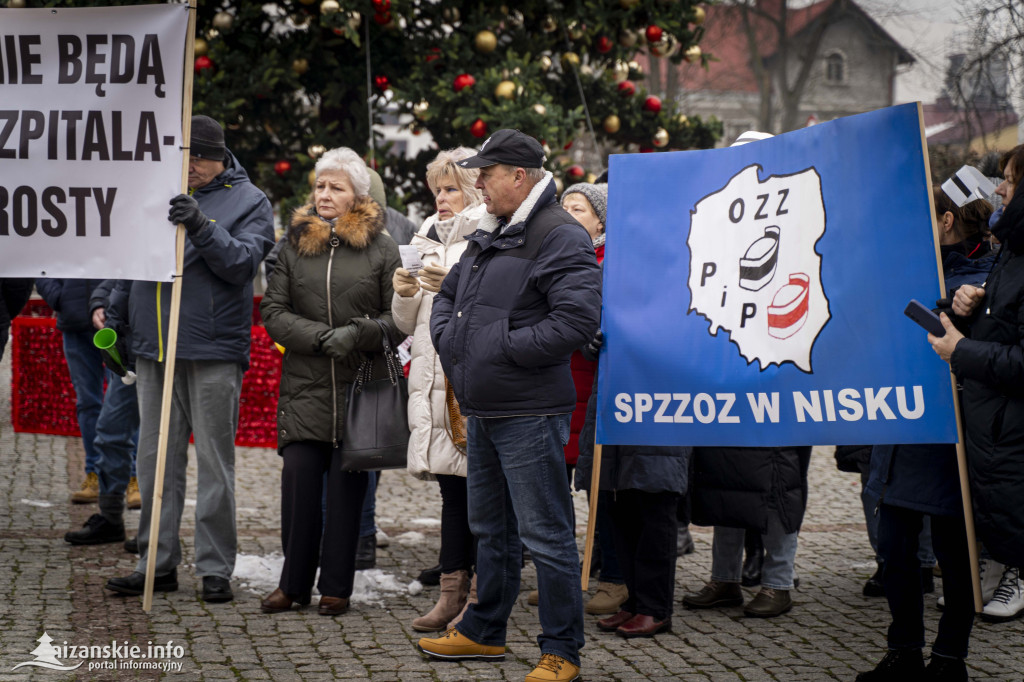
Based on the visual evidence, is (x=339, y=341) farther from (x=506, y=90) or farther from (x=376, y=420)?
(x=506, y=90)

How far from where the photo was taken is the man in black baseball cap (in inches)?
162

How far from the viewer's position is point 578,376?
5.29 metres

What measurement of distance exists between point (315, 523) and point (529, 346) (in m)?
1.73

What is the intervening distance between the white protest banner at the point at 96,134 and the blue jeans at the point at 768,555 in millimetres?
2776

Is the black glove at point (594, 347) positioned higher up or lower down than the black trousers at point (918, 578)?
higher up

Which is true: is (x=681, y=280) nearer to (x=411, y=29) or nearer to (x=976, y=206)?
(x=976, y=206)

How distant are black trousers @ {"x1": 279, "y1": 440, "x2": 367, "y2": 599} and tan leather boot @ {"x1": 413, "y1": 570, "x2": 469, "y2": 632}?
44 cm

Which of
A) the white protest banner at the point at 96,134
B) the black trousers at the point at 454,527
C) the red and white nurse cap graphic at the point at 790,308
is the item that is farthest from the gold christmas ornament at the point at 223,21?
the red and white nurse cap graphic at the point at 790,308

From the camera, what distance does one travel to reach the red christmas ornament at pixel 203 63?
8492 mm

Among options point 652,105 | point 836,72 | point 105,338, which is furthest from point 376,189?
point 836,72

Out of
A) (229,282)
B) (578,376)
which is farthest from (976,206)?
(229,282)

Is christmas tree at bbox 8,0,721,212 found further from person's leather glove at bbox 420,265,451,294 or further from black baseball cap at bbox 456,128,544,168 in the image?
black baseball cap at bbox 456,128,544,168

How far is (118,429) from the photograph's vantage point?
673cm

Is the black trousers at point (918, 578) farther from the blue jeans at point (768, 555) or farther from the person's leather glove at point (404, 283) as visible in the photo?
the person's leather glove at point (404, 283)
